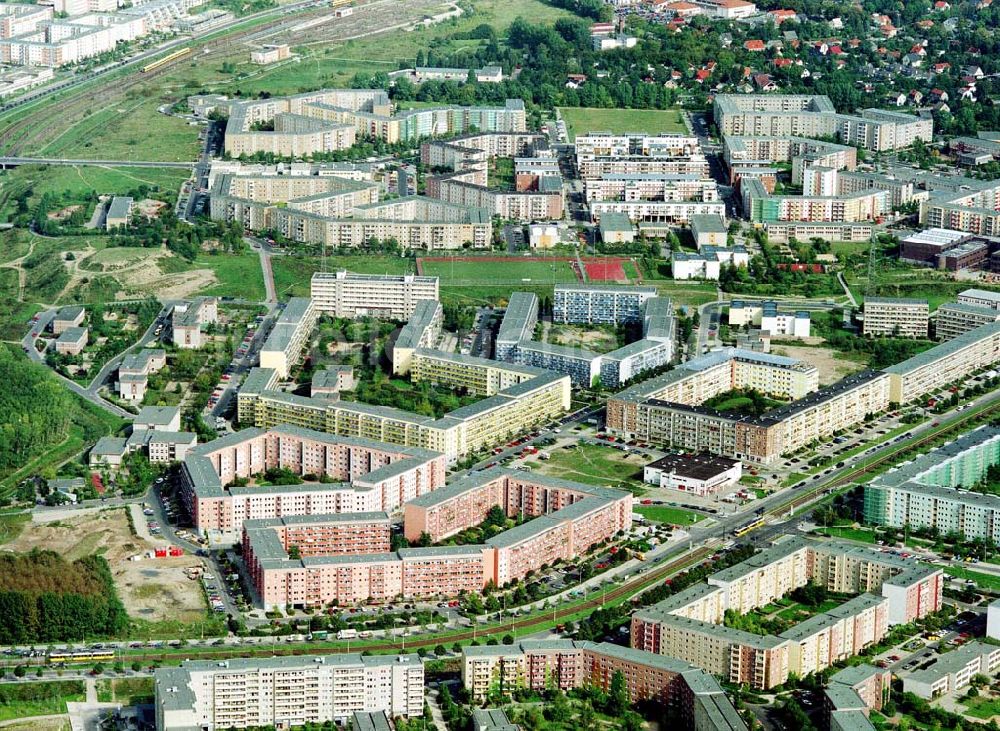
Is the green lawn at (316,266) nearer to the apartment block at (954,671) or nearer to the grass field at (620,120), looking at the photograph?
the grass field at (620,120)

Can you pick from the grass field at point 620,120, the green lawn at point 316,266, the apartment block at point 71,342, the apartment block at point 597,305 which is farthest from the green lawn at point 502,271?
the grass field at point 620,120

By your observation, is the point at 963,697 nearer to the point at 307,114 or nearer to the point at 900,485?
the point at 900,485

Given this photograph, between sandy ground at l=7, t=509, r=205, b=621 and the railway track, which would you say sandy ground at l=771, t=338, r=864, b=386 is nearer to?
sandy ground at l=7, t=509, r=205, b=621


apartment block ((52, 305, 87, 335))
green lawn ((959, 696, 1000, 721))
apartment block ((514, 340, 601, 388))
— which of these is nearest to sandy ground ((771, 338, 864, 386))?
apartment block ((514, 340, 601, 388))

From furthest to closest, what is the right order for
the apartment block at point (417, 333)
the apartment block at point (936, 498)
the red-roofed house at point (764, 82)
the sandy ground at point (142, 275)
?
the red-roofed house at point (764, 82)
the sandy ground at point (142, 275)
the apartment block at point (417, 333)
the apartment block at point (936, 498)

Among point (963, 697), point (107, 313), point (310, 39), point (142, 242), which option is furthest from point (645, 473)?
point (310, 39)

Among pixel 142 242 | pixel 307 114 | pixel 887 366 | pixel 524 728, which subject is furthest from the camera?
pixel 307 114
